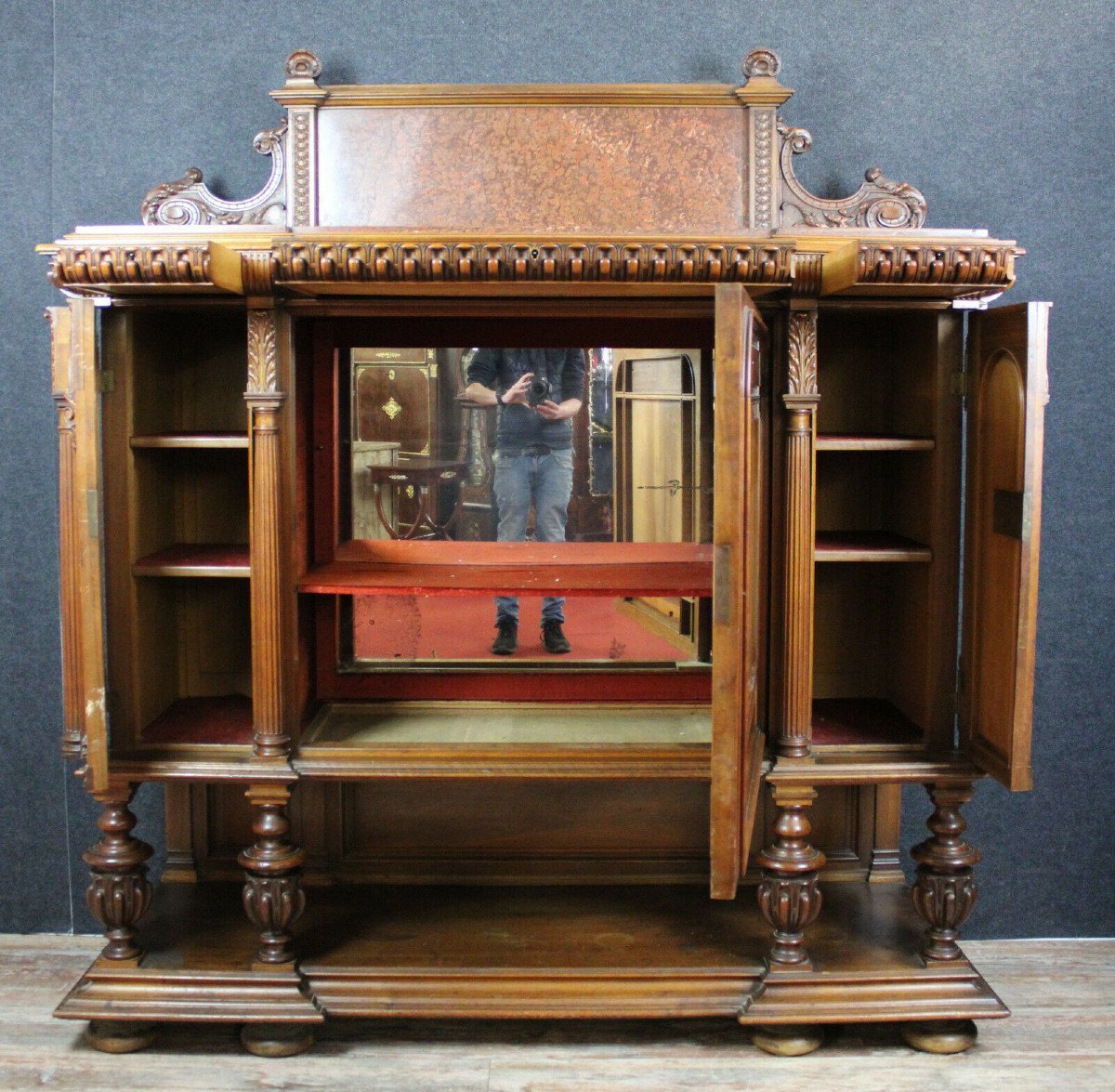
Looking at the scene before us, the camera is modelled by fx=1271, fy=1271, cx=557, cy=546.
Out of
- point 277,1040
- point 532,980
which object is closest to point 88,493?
point 277,1040

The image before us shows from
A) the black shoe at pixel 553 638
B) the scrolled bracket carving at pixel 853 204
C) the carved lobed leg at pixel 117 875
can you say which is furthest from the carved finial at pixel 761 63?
the carved lobed leg at pixel 117 875

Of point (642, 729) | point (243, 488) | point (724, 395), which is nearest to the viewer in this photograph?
point (724, 395)

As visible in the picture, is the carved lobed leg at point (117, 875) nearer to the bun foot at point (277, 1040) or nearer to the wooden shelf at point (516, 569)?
the bun foot at point (277, 1040)

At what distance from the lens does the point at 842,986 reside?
2.96m

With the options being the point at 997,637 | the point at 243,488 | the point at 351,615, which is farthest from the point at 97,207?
the point at 997,637

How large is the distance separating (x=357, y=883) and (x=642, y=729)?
0.97m

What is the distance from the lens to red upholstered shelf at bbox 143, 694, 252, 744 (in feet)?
9.90

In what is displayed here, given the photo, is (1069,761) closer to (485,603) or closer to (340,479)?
(485,603)

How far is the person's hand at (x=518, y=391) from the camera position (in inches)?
125

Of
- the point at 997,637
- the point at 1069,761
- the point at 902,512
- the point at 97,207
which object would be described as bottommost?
the point at 1069,761

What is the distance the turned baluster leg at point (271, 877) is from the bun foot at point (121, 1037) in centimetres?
33

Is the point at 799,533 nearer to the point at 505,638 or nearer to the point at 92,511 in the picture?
the point at 505,638

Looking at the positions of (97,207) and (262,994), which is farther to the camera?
(97,207)

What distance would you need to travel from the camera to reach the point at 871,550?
9.74 ft
